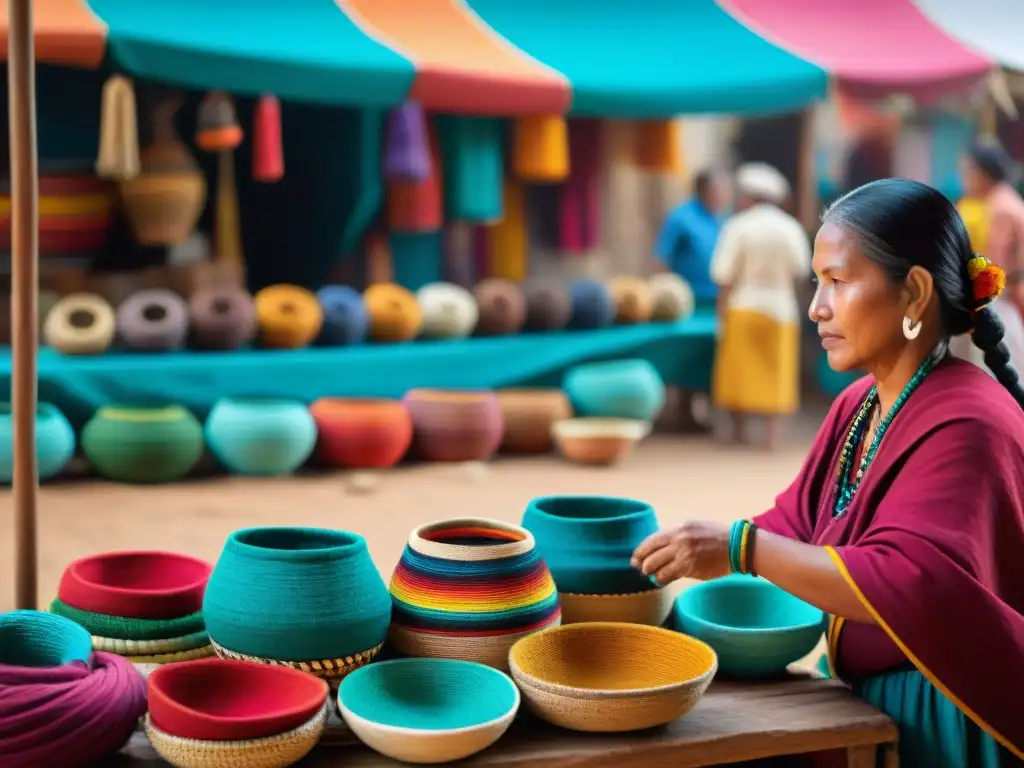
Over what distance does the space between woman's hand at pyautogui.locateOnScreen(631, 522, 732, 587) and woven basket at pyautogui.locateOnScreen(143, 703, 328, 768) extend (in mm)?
523

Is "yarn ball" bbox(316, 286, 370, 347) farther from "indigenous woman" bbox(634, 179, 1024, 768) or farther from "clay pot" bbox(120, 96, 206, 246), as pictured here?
"indigenous woman" bbox(634, 179, 1024, 768)

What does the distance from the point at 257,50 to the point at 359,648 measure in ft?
14.7

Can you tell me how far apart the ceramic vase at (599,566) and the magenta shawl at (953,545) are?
0.34 meters

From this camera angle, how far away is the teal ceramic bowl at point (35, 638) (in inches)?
63.0

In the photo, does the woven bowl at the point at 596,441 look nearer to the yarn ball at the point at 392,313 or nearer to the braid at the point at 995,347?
the yarn ball at the point at 392,313

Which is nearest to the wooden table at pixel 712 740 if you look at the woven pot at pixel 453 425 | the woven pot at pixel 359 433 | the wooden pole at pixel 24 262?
the wooden pole at pixel 24 262

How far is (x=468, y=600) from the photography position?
5.74 feet

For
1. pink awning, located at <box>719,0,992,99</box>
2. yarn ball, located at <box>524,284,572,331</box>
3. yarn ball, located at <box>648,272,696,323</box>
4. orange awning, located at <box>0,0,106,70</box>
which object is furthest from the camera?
pink awning, located at <box>719,0,992,99</box>

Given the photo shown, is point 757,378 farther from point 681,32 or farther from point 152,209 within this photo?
point 152,209

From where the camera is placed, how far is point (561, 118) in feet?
22.6

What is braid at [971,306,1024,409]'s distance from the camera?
70.6 inches

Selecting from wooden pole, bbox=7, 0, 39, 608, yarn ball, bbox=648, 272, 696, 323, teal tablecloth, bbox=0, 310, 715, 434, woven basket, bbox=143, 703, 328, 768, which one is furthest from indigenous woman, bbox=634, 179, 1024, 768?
yarn ball, bbox=648, 272, 696, 323

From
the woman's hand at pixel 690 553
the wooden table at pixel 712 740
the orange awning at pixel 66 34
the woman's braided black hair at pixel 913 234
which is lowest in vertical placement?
the wooden table at pixel 712 740

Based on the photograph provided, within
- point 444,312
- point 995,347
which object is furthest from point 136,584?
point 444,312
